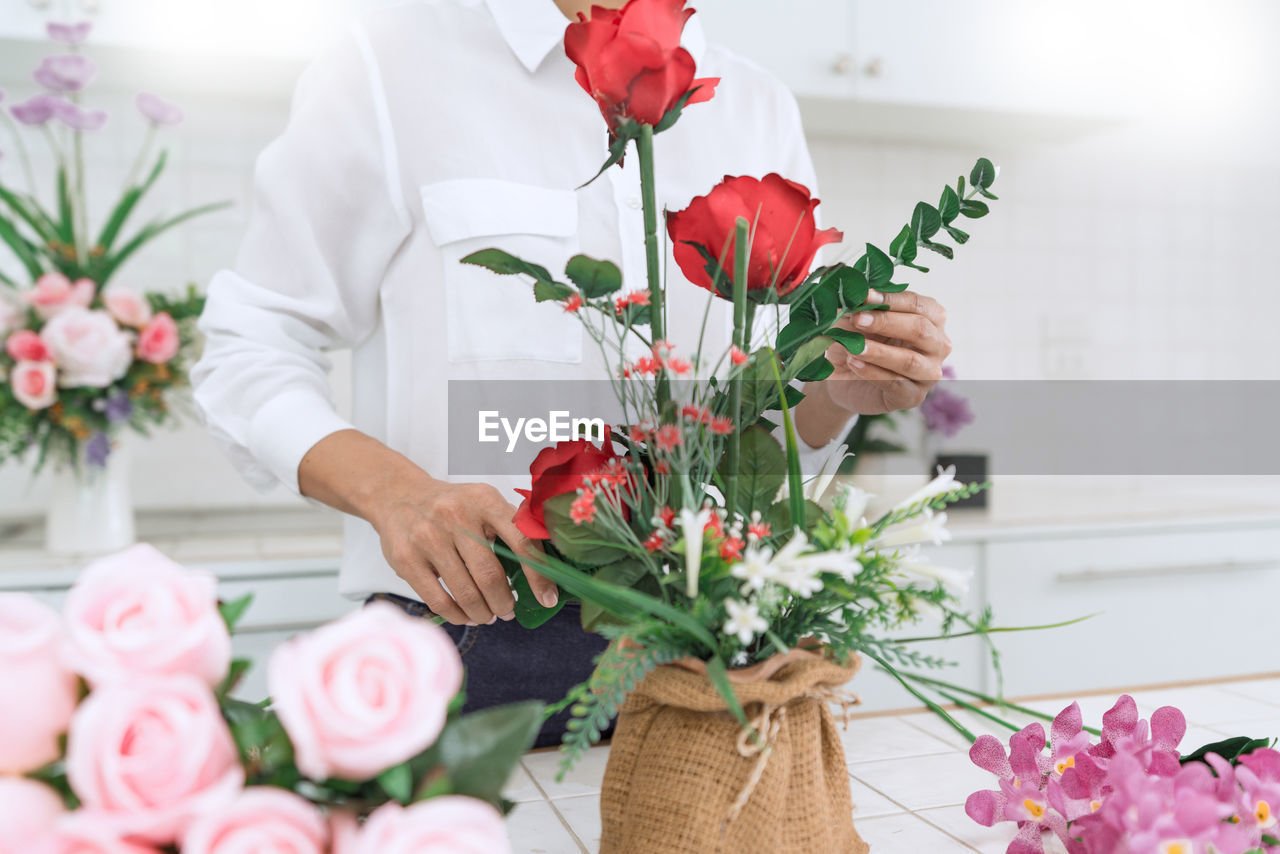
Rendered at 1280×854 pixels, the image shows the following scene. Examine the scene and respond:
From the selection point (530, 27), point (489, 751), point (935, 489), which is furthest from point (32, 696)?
point (530, 27)

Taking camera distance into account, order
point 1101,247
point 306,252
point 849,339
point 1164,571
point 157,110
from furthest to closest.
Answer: point 1101,247 < point 1164,571 < point 157,110 < point 306,252 < point 849,339

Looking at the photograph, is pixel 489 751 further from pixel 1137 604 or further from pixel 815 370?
pixel 1137 604

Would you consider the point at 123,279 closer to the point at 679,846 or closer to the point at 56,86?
the point at 56,86

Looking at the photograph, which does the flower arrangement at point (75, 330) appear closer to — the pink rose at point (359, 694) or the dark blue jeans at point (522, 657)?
the dark blue jeans at point (522, 657)

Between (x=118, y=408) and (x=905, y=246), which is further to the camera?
(x=118, y=408)

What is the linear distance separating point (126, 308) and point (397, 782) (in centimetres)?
145

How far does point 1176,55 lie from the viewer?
7.29ft

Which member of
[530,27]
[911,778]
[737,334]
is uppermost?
[530,27]

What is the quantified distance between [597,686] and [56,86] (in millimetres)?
1472

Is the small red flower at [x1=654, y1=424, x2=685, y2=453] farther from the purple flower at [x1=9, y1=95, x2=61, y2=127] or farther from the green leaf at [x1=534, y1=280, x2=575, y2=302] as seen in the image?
the purple flower at [x1=9, y1=95, x2=61, y2=127]

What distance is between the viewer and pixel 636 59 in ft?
1.29

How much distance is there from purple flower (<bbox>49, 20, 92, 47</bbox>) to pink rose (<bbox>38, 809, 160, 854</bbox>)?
149 cm

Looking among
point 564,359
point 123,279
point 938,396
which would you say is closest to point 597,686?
point 564,359

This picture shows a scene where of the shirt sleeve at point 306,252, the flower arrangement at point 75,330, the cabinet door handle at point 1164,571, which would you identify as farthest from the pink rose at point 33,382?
the cabinet door handle at point 1164,571
